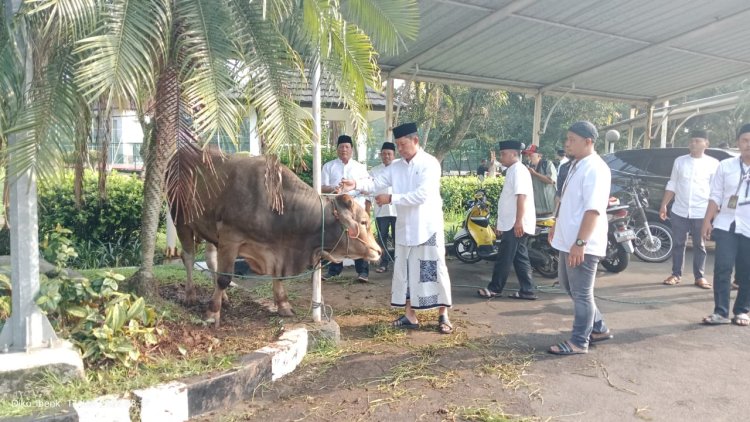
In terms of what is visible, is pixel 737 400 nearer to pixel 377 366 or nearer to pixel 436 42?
pixel 377 366

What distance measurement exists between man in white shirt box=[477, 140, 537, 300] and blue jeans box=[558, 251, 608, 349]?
155 centimetres

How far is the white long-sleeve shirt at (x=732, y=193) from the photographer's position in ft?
16.9

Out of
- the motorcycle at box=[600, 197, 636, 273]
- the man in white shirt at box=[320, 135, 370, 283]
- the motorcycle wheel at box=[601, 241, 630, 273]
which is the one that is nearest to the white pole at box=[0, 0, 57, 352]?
the man in white shirt at box=[320, 135, 370, 283]

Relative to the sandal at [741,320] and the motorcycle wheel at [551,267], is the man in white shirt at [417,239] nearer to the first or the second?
the sandal at [741,320]

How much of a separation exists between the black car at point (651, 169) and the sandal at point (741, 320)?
13.0 ft

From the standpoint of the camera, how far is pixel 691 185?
6.88 metres

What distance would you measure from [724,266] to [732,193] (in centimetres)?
71

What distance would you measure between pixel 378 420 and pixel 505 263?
3.36 meters

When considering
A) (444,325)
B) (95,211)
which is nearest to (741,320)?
(444,325)

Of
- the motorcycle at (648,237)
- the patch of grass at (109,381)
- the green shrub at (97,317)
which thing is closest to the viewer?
the patch of grass at (109,381)

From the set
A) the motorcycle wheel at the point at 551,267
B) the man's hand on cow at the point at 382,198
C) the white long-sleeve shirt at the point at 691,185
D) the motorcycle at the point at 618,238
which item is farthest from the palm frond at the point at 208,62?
the white long-sleeve shirt at the point at 691,185

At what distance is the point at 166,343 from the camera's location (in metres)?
3.95

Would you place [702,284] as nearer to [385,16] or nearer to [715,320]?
[715,320]

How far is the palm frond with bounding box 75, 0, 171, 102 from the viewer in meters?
2.98
